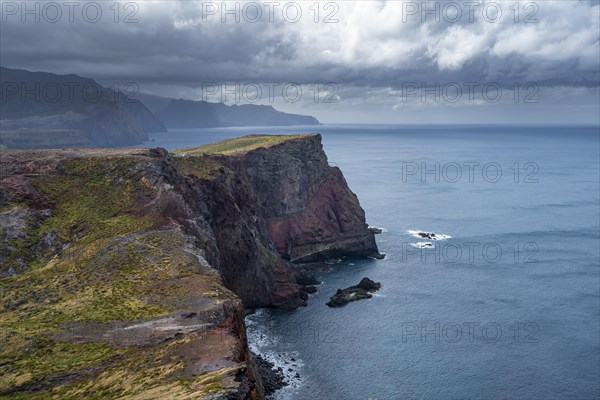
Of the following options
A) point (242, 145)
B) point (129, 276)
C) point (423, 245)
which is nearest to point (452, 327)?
point (423, 245)

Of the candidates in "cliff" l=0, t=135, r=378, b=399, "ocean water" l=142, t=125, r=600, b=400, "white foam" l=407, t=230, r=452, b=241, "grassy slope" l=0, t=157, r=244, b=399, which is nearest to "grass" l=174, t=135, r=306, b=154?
"cliff" l=0, t=135, r=378, b=399

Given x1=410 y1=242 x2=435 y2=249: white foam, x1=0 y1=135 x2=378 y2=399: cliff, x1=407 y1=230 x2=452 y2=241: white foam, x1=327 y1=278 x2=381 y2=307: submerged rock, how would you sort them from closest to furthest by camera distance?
1. x1=0 y1=135 x2=378 y2=399: cliff
2. x1=327 y1=278 x2=381 y2=307: submerged rock
3. x1=410 y1=242 x2=435 y2=249: white foam
4. x1=407 y1=230 x2=452 y2=241: white foam

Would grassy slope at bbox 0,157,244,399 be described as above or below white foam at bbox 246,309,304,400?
above

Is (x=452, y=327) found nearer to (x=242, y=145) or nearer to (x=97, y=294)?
(x=97, y=294)

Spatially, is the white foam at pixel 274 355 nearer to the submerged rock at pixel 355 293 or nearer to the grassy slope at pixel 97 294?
the submerged rock at pixel 355 293

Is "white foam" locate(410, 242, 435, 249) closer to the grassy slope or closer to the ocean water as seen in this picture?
the ocean water

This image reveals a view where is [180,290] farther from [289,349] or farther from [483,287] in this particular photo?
[483,287]

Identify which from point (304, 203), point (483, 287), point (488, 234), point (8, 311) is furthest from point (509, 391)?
point (488, 234)

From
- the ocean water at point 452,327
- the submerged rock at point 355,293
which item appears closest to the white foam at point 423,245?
the ocean water at point 452,327
